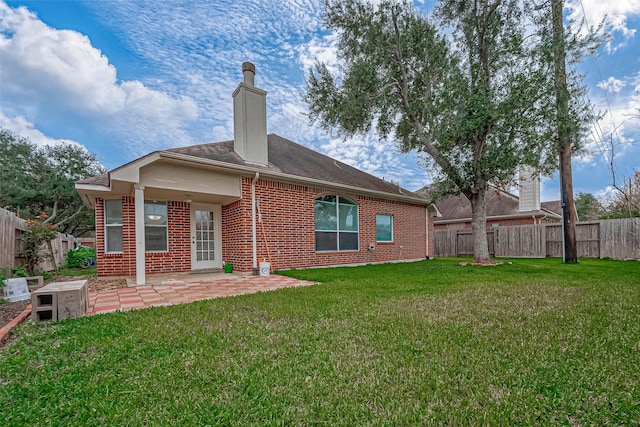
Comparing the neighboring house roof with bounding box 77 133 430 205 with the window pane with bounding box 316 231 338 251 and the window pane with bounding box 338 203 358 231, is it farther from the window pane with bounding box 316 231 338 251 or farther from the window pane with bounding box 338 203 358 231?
the window pane with bounding box 316 231 338 251

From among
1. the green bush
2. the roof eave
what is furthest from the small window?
the green bush

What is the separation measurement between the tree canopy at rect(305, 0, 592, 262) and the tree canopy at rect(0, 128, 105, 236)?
19.5m

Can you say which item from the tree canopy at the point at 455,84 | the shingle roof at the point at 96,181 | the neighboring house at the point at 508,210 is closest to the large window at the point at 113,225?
the shingle roof at the point at 96,181

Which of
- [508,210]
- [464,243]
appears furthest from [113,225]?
[508,210]

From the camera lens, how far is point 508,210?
735 inches

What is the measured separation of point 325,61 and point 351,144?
341 cm

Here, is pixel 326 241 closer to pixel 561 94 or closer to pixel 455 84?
pixel 455 84

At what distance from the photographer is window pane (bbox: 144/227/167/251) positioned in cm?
812

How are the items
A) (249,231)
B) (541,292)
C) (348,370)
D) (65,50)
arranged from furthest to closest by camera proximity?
(65,50)
(249,231)
(541,292)
(348,370)

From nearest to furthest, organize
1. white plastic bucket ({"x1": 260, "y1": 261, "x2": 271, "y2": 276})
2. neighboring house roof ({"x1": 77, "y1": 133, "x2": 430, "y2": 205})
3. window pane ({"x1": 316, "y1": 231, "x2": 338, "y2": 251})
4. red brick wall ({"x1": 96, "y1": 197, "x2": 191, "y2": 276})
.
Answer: neighboring house roof ({"x1": 77, "y1": 133, "x2": 430, "y2": 205}) → white plastic bucket ({"x1": 260, "y1": 261, "x2": 271, "y2": 276}) → red brick wall ({"x1": 96, "y1": 197, "x2": 191, "y2": 276}) → window pane ({"x1": 316, "y1": 231, "x2": 338, "y2": 251})

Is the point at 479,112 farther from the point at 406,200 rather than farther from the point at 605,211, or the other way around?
the point at 605,211

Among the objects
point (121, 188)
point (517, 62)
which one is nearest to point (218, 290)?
point (121, 188)

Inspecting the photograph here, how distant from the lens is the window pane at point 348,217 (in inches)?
404

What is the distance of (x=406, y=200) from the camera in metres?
12.5
